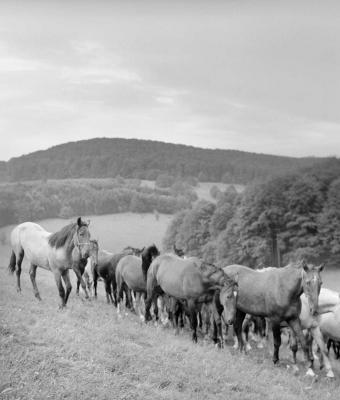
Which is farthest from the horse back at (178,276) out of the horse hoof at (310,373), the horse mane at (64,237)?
the horse hoof at (310,373)

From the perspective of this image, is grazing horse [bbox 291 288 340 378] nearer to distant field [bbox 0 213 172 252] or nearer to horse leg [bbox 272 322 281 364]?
horse leg [bbox 272 322 281 364]

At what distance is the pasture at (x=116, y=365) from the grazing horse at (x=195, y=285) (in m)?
0.93

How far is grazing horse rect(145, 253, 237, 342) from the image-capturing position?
13836 mm

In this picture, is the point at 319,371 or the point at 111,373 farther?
the point at 319,371

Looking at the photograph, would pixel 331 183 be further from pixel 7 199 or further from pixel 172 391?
pixel 172 391

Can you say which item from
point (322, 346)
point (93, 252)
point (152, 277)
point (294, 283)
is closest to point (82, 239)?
point (93, 252)

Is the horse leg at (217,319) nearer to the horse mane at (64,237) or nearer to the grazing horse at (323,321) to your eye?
the grazing horse at (323,321)

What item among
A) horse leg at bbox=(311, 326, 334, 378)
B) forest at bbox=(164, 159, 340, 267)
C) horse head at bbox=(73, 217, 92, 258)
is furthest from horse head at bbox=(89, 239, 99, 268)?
forest at bbox=(164, 159, 340, 267)

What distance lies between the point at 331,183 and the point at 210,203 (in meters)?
12.8

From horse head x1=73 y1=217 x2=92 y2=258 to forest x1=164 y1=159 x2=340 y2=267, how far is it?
3324 cm

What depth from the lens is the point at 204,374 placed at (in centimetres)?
1002

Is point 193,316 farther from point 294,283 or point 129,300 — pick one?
point 129,300

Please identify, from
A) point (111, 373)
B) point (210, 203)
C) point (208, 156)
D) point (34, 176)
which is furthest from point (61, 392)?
point (208, 156)

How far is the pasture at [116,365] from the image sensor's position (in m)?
8.06
